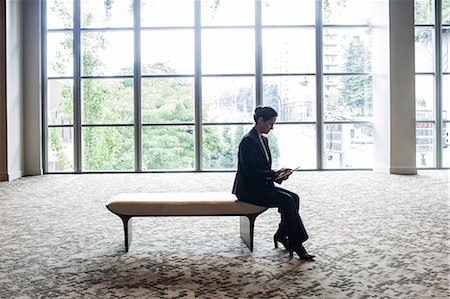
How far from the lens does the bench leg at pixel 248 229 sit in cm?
475

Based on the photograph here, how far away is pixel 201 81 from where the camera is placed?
43.8 feet

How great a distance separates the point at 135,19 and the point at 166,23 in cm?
87

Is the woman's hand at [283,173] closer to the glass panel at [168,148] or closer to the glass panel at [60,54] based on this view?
the glass panel at [168,148]

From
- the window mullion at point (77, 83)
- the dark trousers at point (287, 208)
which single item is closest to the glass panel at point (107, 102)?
the window mullion at point (77, 83)

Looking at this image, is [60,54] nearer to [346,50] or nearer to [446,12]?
[346,50]

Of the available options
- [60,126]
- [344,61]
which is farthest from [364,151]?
[60,126]

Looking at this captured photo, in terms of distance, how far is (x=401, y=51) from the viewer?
12172mm

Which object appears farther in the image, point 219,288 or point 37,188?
point 37,188

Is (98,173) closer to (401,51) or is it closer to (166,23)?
(166,23)

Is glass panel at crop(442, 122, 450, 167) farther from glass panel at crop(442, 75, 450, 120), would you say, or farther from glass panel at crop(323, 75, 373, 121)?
glass panel at crop(323, 75, 373, 121)

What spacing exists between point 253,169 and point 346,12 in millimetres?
10322

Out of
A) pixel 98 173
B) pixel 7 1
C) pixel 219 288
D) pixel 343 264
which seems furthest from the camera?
pixel 98 173

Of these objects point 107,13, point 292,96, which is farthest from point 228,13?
point 107,13

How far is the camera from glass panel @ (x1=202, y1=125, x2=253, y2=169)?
13312mm
